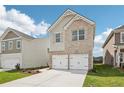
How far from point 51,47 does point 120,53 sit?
951 centimetres

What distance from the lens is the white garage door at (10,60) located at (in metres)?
30.4

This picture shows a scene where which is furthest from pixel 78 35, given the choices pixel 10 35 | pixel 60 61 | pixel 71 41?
pixel 10 35

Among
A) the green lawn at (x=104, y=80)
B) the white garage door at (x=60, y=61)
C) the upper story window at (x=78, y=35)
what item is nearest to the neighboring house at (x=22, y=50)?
the white garage door at (x=60, y=61)

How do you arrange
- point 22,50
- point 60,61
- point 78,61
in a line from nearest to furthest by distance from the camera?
point 78,61 < point 60,61 < point 22,50

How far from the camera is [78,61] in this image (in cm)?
2380

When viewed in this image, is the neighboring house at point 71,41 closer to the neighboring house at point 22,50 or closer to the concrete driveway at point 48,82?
the neighboring house at point 22,50

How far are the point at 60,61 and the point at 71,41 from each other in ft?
9.20

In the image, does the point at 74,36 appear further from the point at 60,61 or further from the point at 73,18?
the point at 60,61

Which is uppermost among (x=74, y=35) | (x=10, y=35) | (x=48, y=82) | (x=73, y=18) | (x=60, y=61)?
(x=73, y=18)

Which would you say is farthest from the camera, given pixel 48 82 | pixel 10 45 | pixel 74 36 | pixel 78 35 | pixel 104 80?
pixel 10 45

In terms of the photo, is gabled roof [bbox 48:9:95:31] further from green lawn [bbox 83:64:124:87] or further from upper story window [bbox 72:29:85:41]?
green lawn [bbox 83:64:124:87]

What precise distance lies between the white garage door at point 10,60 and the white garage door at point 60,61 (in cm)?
704
